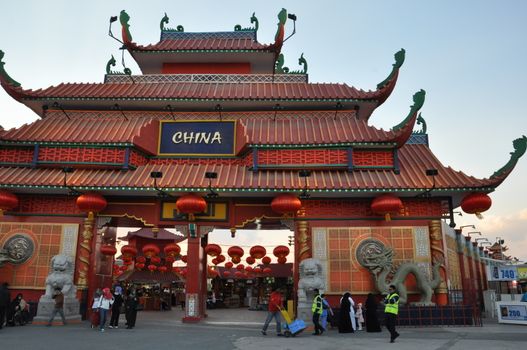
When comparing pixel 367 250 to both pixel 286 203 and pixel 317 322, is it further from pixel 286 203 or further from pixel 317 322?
pixel 317 322

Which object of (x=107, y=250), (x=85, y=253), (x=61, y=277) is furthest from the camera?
(x=107, y=250)

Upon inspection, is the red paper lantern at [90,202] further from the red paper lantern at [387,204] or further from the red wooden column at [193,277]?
the red paper lantern at [387,204]

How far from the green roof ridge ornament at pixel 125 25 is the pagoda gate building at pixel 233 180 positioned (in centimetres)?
335

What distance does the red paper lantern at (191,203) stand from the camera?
15719mm

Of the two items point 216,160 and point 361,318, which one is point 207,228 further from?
point 361,318

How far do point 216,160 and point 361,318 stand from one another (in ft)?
27.8

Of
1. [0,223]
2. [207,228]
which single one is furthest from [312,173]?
[0,223]

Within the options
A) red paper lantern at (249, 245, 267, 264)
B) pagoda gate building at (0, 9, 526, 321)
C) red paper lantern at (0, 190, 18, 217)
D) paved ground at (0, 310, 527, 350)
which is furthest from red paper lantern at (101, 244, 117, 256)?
red paper lantern at (249, 245, 267, 264)

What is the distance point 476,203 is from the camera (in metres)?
15.4

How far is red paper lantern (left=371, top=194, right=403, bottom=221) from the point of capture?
1544 cm

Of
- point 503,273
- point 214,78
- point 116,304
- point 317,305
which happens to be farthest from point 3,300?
point 503,273

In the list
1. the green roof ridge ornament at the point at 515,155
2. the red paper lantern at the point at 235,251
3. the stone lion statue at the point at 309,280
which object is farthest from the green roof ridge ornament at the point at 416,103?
the red paper lantern at the point at 235,251

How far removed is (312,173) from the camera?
55.6 feet

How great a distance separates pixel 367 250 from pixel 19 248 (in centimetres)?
1326
